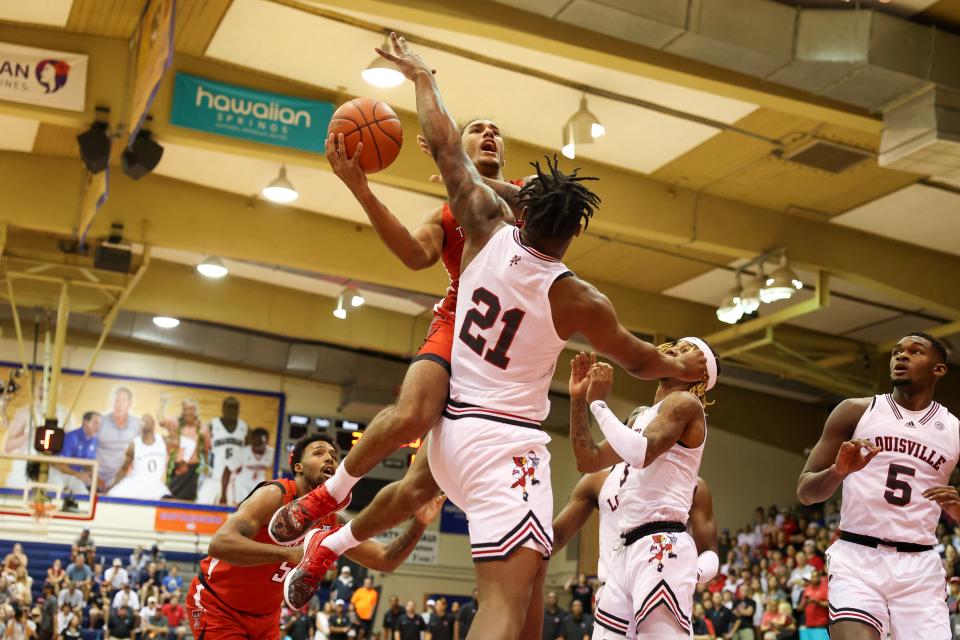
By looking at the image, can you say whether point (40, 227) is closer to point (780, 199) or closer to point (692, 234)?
point (692, 234)

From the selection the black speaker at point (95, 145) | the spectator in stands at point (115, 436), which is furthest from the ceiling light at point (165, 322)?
the black speaker at point (95, 145)

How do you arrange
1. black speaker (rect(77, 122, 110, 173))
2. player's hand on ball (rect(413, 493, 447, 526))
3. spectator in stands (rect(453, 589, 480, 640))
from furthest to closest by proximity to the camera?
1. spectator in stands (rect(453, 589, 480, 640))
2. black speaker (rect(77, 122, 110, 173))
3. player's hand on ball (rect(413, 493, 447, 526))

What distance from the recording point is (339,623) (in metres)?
23.6

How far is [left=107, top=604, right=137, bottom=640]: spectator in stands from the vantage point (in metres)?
22.8

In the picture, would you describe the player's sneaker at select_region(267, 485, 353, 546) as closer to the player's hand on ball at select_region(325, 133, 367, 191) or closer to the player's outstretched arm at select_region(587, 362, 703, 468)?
the player's outstretched arm at select_region(587, 362, 703, 468)

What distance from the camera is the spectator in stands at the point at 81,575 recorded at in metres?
23.7

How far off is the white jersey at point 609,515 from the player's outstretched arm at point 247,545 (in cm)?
178

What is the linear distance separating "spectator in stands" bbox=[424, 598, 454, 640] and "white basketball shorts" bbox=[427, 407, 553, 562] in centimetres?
1995

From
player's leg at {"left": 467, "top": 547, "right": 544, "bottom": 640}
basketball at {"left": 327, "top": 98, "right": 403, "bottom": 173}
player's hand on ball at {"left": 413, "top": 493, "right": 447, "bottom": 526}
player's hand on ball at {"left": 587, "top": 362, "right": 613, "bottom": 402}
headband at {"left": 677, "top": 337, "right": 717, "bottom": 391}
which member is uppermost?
basketball at {"left": 327, "top": 98, "right": 403, "bottom": 173}

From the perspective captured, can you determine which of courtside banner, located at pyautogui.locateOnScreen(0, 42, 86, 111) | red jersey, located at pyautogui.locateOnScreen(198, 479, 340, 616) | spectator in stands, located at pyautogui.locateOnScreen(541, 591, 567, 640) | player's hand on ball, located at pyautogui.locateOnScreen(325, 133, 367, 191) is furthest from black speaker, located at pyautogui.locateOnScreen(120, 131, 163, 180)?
spectator in stands, located at pyautogui.locateOnScreen(541, 591, 567, 640)

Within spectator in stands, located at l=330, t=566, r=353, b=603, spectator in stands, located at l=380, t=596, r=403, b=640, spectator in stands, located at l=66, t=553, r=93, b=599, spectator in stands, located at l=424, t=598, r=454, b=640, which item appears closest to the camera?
spectator in stands, located at l=66, t=553, r=93, b=599

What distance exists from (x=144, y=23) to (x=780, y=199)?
9.17 metres

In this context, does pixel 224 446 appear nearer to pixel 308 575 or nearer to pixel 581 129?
→ pixel 581 129

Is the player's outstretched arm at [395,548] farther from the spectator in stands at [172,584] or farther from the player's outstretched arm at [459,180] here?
the spectator in stands at [172,584]
